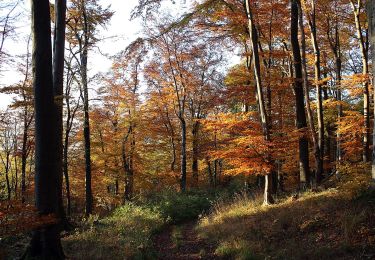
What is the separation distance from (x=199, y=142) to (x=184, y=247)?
63.0ft

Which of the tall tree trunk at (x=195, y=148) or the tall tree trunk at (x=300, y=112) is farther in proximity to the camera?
the tall tree trunk at (x=195, y=148)

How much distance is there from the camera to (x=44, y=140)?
6.39m

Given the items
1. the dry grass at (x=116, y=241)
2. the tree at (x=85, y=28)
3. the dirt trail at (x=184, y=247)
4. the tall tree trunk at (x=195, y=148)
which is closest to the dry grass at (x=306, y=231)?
the dirt trail at (x=184, y=247)

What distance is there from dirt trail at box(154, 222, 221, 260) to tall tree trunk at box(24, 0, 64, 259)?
283 centimetres

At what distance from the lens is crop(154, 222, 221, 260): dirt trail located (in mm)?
8047

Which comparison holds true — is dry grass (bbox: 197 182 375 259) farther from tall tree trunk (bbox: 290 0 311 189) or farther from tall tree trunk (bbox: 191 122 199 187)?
tall tree trunk (bbox: 191 122 199 187)

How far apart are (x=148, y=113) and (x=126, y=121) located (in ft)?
8.18

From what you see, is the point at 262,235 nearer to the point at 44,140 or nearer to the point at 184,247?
the point at 184,247

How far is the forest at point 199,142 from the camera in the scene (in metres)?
6.45

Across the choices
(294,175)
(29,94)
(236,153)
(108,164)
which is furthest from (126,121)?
(236,153)

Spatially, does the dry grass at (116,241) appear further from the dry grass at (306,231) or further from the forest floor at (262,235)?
the dry grass at (306,231)

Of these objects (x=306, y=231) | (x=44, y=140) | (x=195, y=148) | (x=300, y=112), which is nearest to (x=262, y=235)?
(x=306, y=231)

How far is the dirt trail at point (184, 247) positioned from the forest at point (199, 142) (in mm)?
63

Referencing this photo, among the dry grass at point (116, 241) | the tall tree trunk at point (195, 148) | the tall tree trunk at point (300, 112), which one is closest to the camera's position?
the dry grass at point (116, 241)
